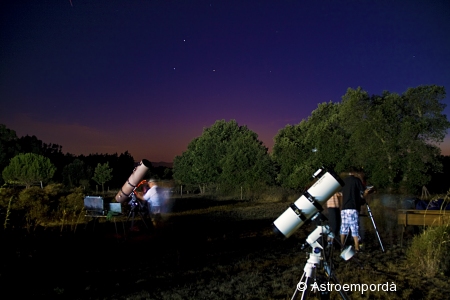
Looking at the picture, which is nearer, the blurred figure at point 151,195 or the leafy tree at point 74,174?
the blurred figure at point 151,195

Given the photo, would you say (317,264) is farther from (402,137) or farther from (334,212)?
(402,137)

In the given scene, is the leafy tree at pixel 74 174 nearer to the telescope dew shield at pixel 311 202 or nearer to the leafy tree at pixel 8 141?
the leafy tree at pixel 8 141

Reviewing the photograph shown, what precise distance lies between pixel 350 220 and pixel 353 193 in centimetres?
50

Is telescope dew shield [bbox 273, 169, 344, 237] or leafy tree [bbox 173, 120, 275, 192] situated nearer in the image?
telescope dew shield [bbox 273, 169, 344, 237]

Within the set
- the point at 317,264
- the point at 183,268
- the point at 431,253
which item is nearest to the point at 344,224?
the point at 431,253

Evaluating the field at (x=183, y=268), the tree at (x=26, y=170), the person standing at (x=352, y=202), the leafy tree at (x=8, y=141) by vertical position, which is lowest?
the field at (x=183, y=268)

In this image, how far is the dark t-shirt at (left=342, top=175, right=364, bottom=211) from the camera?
651 centimetres

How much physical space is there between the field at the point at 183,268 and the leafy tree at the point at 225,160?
17.7 m

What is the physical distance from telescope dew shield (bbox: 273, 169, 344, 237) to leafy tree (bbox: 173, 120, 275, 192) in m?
22.1

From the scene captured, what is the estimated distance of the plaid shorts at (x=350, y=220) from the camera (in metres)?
6.43

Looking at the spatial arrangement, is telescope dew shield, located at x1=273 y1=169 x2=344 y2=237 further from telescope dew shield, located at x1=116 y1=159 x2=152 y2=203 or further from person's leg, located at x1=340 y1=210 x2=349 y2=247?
telescope dew shield, located at x1=116 y1=159 x2=152 y2=203

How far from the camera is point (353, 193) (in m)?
6.54

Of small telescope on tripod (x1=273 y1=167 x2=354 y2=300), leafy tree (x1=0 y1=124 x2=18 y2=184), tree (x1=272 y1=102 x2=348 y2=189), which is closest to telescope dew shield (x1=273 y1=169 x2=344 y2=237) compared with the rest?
small telescope on tripod (x1=273 y1=167 x2=354 y2=300)

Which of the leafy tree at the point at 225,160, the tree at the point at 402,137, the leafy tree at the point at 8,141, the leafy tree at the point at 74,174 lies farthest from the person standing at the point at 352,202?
the leafy tree at the point at 8,141
